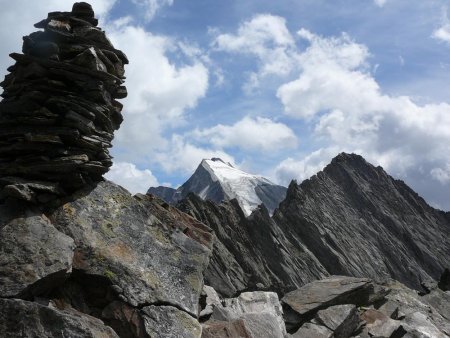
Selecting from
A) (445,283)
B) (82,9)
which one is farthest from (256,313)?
(445,283)

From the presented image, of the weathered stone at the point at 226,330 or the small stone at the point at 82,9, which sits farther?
the small stone at the point at 82,9

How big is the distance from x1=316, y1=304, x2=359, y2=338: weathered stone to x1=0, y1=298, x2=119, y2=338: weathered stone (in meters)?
13.3

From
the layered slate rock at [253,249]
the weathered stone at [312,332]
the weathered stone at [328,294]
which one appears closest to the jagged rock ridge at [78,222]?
the weathered stone at [312,332]

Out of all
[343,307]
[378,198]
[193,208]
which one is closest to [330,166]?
[378,198]

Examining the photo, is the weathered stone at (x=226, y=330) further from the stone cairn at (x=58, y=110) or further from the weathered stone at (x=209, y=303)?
the stone cairn at (x=58, y=110)

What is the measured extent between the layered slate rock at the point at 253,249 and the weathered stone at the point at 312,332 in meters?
69.6

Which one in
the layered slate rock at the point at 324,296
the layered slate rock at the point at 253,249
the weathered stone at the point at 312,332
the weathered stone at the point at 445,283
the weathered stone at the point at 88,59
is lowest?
the weathered stone at the point at 312,332

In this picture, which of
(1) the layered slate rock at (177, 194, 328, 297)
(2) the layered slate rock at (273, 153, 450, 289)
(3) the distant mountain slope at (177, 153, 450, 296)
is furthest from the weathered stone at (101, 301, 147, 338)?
(2) the layered slate rock at (273, 153, 450, 289)

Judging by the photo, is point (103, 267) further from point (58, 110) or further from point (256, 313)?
point (256, 313)

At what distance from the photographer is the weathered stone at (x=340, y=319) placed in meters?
22.3

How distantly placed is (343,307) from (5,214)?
56.7ft

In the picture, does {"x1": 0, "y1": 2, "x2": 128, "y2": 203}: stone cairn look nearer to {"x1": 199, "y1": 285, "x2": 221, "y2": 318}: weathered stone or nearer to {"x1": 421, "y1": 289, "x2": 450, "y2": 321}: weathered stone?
{"x1": 199, "y1": 285, "x2": 221, "y2": 318}: weathered stone

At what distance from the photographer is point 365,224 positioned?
5635 inches

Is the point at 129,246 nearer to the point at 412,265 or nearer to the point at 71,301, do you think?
the point at 71,301
